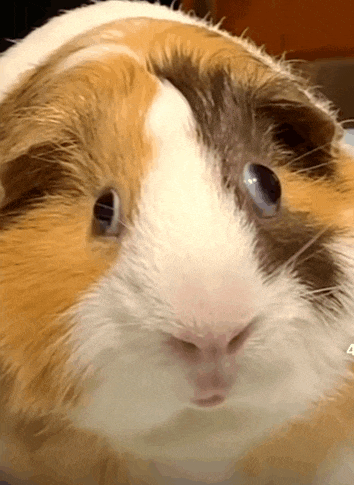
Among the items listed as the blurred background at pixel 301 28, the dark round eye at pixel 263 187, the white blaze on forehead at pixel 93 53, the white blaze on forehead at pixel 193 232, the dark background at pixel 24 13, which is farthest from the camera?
the dark background at pixel 24 13

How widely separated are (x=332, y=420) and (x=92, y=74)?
456mm

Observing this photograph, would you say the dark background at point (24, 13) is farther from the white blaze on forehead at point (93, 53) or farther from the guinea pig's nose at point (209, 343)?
the guinea pig's nose at point (209, 343)

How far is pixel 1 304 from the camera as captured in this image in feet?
2.28

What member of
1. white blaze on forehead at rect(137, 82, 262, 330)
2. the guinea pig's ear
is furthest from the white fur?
the guinea pig's ear

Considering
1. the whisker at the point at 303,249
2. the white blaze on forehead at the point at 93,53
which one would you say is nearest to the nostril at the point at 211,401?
the whisker at the point at 303,249

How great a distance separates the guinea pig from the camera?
58cm

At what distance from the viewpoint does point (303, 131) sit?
0.74 meters

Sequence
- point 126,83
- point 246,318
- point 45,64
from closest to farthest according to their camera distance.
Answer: point 246,318, point 126,83, point 45,64

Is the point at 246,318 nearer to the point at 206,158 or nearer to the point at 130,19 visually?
the point at 206,158

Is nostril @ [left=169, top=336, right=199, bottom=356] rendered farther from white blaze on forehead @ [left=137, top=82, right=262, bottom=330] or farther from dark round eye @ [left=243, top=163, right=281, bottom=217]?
dark round eye @ [left=243, top=163, right=281, bottom=217]

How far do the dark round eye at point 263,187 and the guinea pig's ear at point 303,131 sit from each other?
7 centimetres

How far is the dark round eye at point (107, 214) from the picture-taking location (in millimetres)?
637

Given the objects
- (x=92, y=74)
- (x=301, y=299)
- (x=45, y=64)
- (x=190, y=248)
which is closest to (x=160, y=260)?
(x=190, y=248)

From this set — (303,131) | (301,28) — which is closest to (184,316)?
(303,131)
